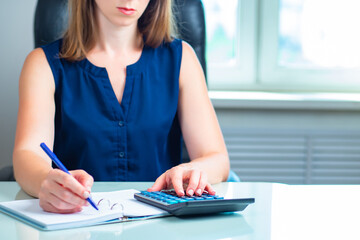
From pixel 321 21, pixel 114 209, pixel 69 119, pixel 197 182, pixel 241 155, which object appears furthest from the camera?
pixel 321 21

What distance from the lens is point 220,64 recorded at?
8.29 feet

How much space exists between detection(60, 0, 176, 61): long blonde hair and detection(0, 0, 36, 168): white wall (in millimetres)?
832

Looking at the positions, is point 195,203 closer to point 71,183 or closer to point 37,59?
point 71,183

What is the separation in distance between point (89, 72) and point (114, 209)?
0.68 metres

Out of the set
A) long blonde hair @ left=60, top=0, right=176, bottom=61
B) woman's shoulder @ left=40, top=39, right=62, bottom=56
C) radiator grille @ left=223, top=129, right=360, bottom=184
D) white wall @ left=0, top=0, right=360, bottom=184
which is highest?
long blonde hair @ left=60, top=0, right=176, bottom=61

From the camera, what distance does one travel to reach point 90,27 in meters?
1.43

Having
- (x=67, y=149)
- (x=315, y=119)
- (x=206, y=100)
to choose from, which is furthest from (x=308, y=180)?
(x=67, y=149)

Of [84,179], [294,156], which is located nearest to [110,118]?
[84,179]

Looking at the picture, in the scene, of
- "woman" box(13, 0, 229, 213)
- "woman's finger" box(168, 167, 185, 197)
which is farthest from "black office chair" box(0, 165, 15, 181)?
"woman's finger" box(168, 167, 185, 197)

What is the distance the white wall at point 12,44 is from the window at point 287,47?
33.9 inches

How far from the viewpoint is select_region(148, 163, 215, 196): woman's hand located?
0.86 m

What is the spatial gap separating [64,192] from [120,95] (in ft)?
2.09

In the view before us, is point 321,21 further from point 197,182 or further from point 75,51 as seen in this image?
point 197,182

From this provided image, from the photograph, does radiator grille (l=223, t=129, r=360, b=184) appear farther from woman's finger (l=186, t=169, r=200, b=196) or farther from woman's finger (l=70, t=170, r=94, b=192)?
woman's finger (l=70, t=170, r=94, b=192)
